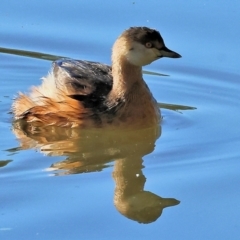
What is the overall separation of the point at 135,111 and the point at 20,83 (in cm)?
145

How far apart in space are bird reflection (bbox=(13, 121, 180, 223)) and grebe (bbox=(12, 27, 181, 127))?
10cm

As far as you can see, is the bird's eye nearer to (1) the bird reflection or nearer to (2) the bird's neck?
(2) the bird's neck

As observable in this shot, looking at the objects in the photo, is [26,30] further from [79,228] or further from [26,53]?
[79,228]

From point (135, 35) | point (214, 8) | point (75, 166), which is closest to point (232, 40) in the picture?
point (214, 8)

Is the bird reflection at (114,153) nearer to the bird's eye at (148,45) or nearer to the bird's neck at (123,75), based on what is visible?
the bird's neck at (123,75)

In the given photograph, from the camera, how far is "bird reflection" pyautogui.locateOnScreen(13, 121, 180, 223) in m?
6.81

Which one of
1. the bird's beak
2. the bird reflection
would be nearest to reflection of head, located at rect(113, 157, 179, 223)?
the bird reflection

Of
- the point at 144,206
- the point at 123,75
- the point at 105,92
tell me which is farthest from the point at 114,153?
the point at 144,206

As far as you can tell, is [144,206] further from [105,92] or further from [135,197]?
[105,92]

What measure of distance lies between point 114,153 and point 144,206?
44.8 inches

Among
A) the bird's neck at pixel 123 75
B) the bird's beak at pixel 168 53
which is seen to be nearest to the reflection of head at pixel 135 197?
the bird's neck at pixel 123 75

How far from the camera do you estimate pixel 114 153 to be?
7.86 metres

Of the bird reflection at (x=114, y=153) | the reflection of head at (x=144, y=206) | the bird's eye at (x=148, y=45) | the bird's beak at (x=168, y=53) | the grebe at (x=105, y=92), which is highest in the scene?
the bird's eye at (x=148, y=45)

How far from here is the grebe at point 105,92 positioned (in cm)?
838
